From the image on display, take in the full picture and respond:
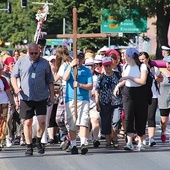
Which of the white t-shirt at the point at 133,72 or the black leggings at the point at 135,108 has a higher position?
the white t-shirt at the point at 133,72

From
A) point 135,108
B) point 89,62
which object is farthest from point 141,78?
point 89,62

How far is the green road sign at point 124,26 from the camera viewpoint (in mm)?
50750

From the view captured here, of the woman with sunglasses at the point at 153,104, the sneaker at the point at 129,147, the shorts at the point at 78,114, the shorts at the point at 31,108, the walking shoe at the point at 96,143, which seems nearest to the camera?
the shorts at the point at 31,108

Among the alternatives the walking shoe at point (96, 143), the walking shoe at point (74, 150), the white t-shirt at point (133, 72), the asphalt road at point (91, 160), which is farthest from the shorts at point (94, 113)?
the walking shoe at point (74, 150)

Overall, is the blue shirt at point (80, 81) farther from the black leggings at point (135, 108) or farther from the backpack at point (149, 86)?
the backpack at point (149, 86)

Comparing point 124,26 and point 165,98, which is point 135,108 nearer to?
point 165,98

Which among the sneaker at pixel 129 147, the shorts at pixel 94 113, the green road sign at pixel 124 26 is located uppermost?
the shorts at pixel 94 113

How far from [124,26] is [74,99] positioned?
40081 millimetres

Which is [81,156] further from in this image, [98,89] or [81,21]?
[81,21]

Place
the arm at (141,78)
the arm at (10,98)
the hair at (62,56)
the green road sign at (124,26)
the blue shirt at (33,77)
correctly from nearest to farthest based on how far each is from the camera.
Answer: the blue shirt at (33,77)
the arm at (141,78)
the arm at (10,98)
the hair at (62,56)
the green road sign at (124,26)

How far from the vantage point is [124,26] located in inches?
2135

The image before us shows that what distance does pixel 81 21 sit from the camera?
52.5 m

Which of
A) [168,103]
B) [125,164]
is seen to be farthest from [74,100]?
[168,103]

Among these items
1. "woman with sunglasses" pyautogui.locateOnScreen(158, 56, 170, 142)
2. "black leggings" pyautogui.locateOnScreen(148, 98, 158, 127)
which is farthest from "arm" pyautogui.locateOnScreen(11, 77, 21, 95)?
"woman with sunglasses" pyautogui.locateOnScreen(158, 56, 170, 142)
